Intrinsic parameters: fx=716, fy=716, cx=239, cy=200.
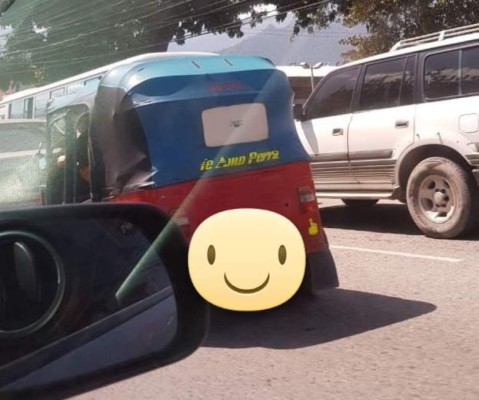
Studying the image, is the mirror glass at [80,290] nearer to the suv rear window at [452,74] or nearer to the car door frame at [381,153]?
the suv rear window at [452,74]

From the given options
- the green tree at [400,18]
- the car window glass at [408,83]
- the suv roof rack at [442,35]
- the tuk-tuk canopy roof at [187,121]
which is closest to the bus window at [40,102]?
the green tree at [400,18]

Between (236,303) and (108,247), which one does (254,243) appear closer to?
(236,303)

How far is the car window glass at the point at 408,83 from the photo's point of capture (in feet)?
25.8

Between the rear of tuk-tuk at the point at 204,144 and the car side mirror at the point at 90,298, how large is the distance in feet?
8.02

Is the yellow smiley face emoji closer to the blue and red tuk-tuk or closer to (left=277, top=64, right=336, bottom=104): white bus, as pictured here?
the blue and red tuk-tuk

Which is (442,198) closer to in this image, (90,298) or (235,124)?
(235,124)

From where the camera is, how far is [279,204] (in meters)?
5.19

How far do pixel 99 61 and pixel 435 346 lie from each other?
887 inches

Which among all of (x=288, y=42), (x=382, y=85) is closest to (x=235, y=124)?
(x=382, y=85)

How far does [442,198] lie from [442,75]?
1.31 metres

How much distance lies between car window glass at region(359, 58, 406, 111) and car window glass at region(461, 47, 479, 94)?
0.83m

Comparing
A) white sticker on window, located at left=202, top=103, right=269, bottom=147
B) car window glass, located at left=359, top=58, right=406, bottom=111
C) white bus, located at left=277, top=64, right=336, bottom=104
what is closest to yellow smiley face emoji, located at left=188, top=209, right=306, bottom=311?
white sticker on window, located at left=202, top=103, right=269, bottom=147

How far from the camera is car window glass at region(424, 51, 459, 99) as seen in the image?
7.47 m

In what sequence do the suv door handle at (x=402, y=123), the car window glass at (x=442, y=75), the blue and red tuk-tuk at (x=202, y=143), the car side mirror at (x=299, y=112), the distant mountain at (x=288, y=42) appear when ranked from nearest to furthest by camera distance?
the blue and red tuk-tuk at (x=202, y=143) → the car window glass at (x=442, y=75) → the suv door handle at (x=402, y=123) → the car side mirror at (x=299, y=112) → the distant mountain at (x=288, y=42)
